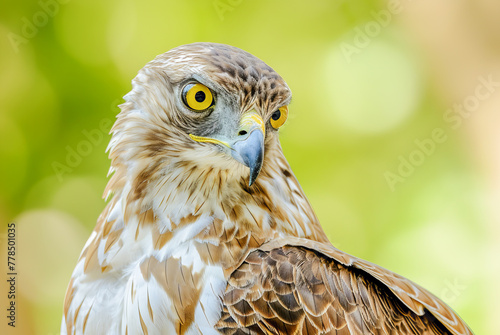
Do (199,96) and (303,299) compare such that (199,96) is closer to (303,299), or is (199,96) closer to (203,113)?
(203,113)

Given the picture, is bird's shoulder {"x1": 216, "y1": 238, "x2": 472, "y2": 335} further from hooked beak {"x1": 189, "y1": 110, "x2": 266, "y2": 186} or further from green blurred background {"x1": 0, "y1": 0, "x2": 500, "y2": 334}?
green blurred background {"x1": 0, "y1": 0, "x2": 500, "y2": 334}

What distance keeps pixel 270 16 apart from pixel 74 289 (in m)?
2.86

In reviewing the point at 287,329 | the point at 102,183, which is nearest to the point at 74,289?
the point at 287,329

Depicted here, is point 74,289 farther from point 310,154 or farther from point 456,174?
point 456,174

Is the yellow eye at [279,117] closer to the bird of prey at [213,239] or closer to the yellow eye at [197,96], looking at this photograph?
the bird of prey at [213,239]

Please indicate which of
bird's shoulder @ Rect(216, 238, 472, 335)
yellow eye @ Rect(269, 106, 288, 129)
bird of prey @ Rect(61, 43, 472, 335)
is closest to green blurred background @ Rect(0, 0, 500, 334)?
yellow eye @ Rect(269, 106, 288, 129)

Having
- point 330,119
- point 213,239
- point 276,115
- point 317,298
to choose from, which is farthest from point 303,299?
point 330,119

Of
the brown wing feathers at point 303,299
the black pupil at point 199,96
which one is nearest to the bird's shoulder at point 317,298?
the brown wing feathers at point 303,299

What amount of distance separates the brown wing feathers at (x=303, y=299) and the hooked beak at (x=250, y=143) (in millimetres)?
273

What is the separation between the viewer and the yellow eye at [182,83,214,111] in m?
1.60

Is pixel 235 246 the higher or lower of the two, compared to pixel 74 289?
higher

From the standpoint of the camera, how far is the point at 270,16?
3971 millimetres

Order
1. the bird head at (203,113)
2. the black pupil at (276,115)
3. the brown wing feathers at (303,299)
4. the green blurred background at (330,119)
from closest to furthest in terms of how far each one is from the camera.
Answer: the brown wing feathers at (303,299), the bird head at (203,113), the black pupil at (276,115), the green blurred background at (330,119)

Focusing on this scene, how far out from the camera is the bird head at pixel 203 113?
157 centimetres
